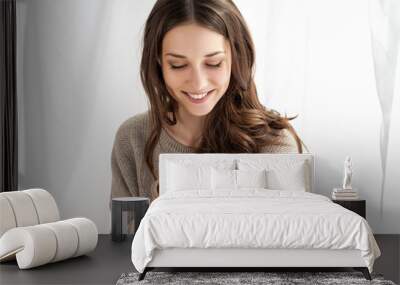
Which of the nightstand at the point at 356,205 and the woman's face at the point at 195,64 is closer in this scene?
the woman's face at the point at 195,64

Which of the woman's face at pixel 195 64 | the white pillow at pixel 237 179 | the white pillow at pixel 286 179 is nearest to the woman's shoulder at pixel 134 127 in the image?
the woman's face at pixel 195 64

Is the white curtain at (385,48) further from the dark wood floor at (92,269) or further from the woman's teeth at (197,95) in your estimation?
the woman's teeth at (197,95)

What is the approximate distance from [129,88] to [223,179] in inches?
57.8

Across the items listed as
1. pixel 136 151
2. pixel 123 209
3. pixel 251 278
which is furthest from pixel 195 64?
pixel 251 278

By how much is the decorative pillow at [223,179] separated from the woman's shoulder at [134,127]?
40.5 inches

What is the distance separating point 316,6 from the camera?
7.05m

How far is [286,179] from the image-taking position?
21.2ft

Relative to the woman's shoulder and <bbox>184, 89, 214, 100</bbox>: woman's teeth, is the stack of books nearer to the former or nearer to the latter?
<bbox>184, 89, 214, 100</bbox>: woman's teeth

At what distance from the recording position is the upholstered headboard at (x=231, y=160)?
6.74 m

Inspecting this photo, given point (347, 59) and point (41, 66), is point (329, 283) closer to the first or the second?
point (347, 59)

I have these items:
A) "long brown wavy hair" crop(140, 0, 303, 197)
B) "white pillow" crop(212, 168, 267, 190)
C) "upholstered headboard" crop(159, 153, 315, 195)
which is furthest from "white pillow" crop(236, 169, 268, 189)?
"long brown wavy hair" crop(140, 0, 303, 197)

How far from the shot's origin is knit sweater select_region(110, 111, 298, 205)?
23.0 feet

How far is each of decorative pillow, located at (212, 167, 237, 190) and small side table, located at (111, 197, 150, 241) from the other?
77cm

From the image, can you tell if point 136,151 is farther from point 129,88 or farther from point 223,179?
point 223,179
